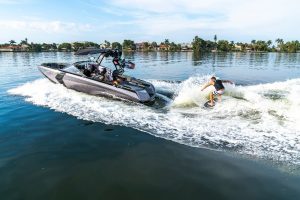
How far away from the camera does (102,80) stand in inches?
601

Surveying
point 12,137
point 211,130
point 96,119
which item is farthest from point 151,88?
point 12,137

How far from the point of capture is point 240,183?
6.72 metres

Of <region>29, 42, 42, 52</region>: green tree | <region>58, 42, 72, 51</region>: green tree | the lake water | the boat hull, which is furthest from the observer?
<region>58, 42, 72, 51</region>: green tree

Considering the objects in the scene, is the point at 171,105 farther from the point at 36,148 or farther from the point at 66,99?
the point at 36,148

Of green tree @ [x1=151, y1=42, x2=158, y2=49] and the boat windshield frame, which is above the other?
green tree @ [x1=151, y1=42, x2=158, y2=49]

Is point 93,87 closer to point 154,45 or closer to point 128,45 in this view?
point 128,45

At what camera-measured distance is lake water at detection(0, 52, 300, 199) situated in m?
6.52

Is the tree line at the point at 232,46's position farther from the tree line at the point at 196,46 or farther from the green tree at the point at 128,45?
the green tree at the point at 128,45

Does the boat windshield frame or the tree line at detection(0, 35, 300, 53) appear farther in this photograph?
the tree line at detection(0, 35, 300, 53)

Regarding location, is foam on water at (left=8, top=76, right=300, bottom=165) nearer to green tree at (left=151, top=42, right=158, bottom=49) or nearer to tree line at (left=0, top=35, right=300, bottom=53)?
tree line at (left=0, top=35, right=300, bottom=53)

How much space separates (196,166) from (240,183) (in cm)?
126

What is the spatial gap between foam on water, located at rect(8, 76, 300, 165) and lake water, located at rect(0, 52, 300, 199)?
0.03 m

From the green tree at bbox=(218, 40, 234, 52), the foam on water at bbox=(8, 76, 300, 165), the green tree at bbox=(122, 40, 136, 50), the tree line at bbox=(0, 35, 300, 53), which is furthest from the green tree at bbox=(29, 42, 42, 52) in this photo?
the foam on water at bbox=(8, 76, 300, 165)

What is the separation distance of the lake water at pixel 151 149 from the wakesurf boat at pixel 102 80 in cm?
65
